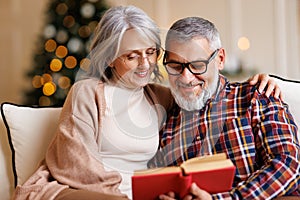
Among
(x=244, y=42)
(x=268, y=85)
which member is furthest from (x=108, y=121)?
(x=244, y=42)

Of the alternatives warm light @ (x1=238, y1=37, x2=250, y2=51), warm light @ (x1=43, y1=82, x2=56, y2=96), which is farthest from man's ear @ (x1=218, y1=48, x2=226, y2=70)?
warm light @ (x1=238, y1=37, x2=250, y2=51)

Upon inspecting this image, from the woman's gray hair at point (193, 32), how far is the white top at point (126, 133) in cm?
22

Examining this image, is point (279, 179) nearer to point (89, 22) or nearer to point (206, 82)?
point (206, 82)

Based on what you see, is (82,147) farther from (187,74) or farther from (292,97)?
(292,97)

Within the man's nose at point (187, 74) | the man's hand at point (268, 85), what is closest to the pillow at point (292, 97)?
the man's hand at point (268, 85)

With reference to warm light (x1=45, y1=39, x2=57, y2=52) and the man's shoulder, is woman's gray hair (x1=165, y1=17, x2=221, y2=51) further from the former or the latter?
warm light (x1=45, y1=39, x2=57, y2=52)

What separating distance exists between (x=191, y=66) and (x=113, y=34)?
278 millimetres

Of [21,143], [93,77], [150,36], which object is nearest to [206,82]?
[150,36]

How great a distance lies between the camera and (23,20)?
462cm

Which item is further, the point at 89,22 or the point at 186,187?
the point at 89,22

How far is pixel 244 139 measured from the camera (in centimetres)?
186

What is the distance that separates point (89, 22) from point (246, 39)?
1246 millimetres

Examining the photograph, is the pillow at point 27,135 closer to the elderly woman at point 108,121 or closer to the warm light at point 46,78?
the elderly woman at point 108,121

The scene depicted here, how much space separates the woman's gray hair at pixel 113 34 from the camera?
183cm
